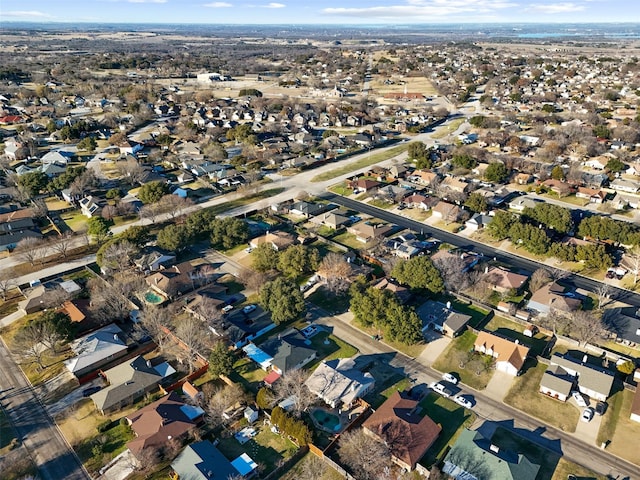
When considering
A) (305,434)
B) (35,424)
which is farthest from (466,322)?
(35,424)

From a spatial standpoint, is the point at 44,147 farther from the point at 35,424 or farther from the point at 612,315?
the point at 612,315

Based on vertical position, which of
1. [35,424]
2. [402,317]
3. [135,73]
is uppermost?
[135,73]

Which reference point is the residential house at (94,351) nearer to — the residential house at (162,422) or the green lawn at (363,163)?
the residential house at (162,422)

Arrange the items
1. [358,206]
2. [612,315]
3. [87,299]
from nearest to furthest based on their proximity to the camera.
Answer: [612,315]
[87,299]
[358,206]

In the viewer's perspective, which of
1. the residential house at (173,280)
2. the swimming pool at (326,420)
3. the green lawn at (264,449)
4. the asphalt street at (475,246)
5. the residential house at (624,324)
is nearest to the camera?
the green lawn at (264,449)

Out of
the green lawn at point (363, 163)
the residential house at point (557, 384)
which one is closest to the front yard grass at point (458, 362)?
the residential house at point (557, 384)

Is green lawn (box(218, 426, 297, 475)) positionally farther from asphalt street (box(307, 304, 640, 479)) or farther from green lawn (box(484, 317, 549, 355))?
green lawn (box(484, 317, 549, 355))
